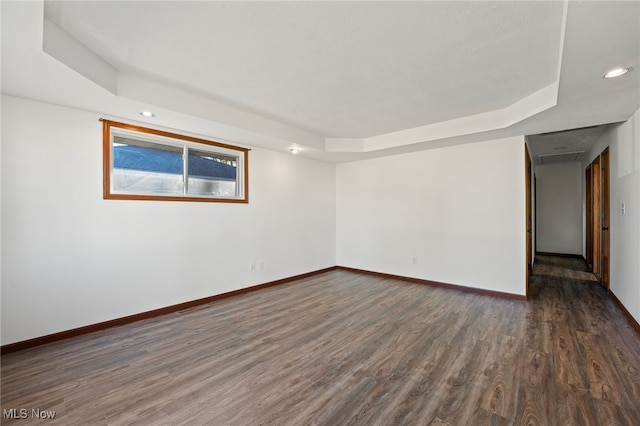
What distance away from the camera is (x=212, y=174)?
13.7 feet

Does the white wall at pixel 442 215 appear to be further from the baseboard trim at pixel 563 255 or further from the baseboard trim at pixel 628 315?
the baseboard trim at pixel 563 255

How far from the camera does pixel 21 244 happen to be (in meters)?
2.58

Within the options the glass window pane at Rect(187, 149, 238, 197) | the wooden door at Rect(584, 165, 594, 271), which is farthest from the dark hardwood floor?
the wooden door at Rect(584, 165, 594, 271)

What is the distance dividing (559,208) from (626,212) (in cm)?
515

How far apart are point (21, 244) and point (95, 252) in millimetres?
563

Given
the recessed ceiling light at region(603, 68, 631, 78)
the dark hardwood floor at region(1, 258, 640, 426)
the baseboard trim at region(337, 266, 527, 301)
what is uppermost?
the recessed ceiling light at region(603, 68, 631, 78)

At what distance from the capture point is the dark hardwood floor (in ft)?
5.78

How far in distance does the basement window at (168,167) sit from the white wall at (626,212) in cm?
487

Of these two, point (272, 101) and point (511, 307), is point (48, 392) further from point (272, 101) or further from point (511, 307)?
point (511, 307)

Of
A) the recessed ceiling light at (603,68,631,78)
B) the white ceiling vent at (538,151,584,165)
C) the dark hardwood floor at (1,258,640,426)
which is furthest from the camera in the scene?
the white ceiling vent at (538,151,584,165)

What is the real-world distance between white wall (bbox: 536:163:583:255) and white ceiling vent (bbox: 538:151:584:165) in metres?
0.38

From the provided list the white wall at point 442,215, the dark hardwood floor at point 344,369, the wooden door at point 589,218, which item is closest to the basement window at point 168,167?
the dark hardwood floor at point 344,369

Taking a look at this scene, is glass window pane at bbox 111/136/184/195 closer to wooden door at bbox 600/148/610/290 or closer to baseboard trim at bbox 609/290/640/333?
baseboard trim at bbox 609/290/640/333

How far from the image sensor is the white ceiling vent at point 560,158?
20.3ft
